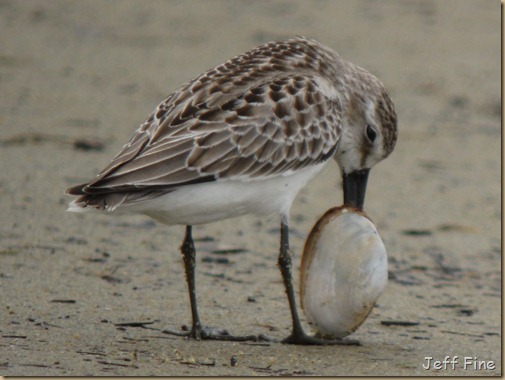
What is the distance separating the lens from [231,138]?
19.7 feet

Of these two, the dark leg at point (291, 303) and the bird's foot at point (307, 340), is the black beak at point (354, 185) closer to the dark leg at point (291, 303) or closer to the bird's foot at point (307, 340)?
the dark leg at point (291, 303)

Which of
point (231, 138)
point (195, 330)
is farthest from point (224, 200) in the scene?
point (195, 330)

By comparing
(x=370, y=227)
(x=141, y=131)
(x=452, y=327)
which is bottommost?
(x=452, y=327)

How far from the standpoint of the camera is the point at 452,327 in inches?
263

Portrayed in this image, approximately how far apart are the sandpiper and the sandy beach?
55cm

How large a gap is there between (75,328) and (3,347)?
1.88 ft

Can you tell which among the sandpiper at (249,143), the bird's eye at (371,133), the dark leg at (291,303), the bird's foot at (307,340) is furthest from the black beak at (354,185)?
the bird's foot at (307,340)

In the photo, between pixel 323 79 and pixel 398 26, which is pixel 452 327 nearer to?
pixel 323 79

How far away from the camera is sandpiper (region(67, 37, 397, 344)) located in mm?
5762

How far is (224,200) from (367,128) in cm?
121

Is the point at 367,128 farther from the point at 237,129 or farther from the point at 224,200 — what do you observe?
the point at 224,200

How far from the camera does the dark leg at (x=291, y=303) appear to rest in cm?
611

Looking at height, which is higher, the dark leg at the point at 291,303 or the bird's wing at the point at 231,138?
the bird's wing at the point at 231,138

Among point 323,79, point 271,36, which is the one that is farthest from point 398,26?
point 323,79
